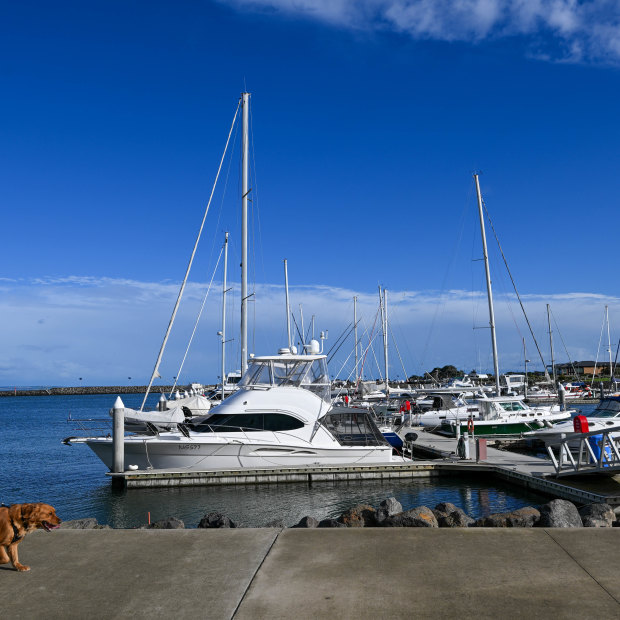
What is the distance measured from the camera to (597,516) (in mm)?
10266

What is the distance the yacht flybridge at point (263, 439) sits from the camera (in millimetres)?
18734

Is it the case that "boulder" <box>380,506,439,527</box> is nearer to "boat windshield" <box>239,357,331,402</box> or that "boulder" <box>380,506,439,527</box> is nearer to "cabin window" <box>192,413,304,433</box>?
"cabin window" <box>192,413,304,433</box>

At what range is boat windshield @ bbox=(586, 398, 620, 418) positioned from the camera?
87.2 ft

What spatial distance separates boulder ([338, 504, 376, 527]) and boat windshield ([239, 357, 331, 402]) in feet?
30.7

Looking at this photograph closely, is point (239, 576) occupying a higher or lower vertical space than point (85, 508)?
higher

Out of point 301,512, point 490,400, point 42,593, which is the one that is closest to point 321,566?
point 42,593

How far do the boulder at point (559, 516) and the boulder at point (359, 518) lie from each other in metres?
2.78

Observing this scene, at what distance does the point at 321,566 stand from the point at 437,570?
44.1 inches

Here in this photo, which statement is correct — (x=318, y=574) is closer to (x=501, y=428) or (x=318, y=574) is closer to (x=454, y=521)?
(x=454, y=521)

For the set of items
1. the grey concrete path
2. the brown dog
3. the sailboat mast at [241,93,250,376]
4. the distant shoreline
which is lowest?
the distant shoreline

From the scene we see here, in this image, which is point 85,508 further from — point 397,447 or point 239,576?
point 239,576

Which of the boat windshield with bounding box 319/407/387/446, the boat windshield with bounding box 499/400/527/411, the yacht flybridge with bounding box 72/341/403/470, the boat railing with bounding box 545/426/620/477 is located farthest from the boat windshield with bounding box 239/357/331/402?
Answer: the boat windshield with bounding box 499/400/527/411

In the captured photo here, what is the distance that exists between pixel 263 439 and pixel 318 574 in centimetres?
1337

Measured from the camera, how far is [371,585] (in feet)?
17.5
